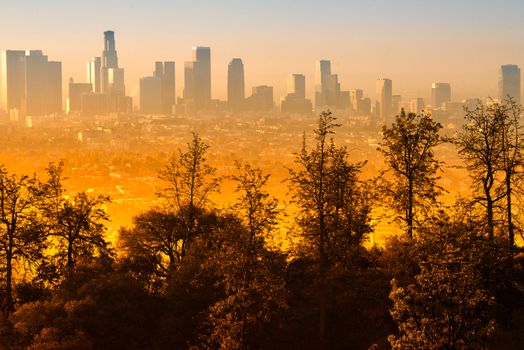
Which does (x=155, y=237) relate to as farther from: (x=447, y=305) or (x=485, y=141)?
(x=447, y=305)

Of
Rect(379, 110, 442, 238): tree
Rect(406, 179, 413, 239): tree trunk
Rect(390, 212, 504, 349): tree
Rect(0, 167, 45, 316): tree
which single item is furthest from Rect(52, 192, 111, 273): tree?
Rect(390, 212, 504, 349): tree

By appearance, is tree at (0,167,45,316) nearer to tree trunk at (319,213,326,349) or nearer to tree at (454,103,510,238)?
tree trunk at (319,213,326,349)

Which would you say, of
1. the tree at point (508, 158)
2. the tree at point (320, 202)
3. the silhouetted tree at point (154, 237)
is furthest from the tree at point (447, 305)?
the silhouetted tree at point (154, 237)

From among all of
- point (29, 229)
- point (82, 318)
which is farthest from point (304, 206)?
point (29, 229)

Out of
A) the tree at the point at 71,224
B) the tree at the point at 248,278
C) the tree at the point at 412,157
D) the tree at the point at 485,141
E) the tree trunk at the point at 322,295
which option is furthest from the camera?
the tree at the point at 71,224

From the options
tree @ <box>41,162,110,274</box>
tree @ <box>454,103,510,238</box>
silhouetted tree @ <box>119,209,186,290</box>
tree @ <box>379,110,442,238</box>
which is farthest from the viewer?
silhouetted tree @ <box>119,209,186,290</box>

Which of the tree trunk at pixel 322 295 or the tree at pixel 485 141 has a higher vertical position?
the tree at pixel 485 141

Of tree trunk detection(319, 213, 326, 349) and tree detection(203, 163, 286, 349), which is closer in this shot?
tree detection(203, 163, 286, 349)

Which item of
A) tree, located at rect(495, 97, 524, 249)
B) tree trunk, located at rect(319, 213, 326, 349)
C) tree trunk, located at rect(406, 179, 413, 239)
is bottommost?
tree trunk, located at rect(319, 213, 326, 349)

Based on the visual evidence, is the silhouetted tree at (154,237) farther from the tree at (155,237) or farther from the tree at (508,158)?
the tree at (508,158)
